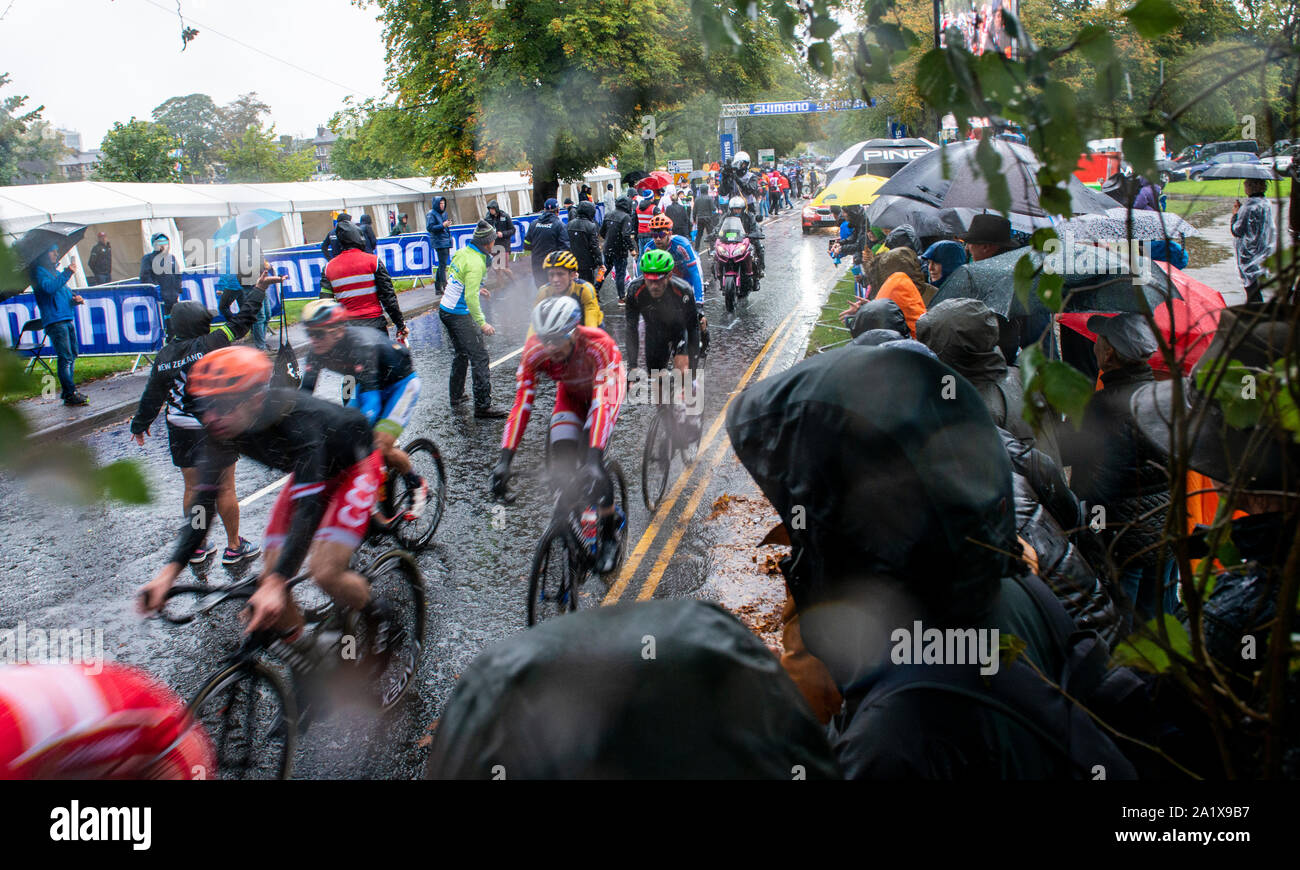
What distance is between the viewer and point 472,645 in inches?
209

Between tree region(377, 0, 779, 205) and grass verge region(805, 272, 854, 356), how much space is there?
932 cm

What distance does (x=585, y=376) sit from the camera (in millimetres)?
5816

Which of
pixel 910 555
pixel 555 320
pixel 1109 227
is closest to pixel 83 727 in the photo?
pixel 910 555

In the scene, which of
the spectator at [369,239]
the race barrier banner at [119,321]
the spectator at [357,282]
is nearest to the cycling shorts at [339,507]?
the spectator at [357,282]

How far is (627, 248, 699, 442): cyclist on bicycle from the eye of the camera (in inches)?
319

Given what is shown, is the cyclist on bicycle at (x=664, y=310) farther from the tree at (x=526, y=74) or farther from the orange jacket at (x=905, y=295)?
the tree at (x=526, y=74)

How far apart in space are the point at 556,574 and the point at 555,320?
1552mm

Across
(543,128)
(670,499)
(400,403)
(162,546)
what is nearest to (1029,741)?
(400,403)

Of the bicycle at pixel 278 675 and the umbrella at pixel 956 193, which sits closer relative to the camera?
the bicycle at pixel 278 675

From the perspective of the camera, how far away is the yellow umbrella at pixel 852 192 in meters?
12.9

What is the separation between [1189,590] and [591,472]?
421cm

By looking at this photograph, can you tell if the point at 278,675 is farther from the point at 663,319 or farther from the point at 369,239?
the point at 369,239

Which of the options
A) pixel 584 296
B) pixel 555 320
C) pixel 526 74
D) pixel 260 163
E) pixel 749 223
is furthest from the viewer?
pixel 260 163

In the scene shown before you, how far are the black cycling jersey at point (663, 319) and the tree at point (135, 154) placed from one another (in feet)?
176
